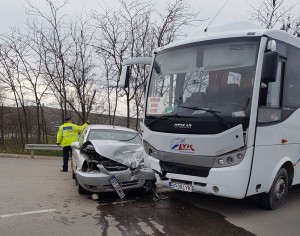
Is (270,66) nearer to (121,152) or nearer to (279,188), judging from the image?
(279,188)

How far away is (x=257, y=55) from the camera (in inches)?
219

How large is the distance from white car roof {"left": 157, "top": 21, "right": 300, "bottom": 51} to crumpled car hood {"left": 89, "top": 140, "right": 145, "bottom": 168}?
2.39 meters

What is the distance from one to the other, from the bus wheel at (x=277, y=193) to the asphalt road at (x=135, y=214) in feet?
0.50

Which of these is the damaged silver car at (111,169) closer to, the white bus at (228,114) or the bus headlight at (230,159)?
the white bus at (228,114)

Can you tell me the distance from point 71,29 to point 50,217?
13.9 m

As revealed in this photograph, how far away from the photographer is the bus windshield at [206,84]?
5.57 metres

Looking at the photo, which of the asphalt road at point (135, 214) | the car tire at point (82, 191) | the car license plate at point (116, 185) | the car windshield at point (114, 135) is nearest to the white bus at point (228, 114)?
the asphalt road at point (135, 214)

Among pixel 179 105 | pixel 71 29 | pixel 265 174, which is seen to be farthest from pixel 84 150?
pixel 71 29

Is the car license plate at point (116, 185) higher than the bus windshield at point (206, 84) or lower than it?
lower

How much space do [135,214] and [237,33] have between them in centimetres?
359

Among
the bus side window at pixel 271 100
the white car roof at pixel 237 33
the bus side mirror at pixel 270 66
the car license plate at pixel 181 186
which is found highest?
the white car roof at pixel 237 33

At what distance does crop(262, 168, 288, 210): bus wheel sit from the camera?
6184mm

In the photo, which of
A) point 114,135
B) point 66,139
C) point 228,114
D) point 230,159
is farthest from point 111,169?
point 66,139

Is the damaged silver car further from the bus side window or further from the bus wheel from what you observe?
the bus side window
